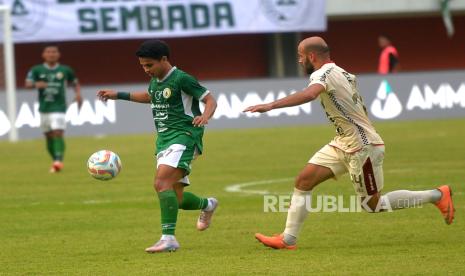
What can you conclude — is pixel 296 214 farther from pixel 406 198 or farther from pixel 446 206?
pixel 446 206

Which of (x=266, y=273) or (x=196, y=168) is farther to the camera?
(x=196, y=168)

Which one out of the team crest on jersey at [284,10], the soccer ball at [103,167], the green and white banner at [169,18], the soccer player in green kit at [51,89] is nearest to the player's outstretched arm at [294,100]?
the soccer ball at [103,167]

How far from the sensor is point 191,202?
11.3 metres

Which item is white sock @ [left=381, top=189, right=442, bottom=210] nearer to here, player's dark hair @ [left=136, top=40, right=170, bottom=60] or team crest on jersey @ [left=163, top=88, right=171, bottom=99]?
team crest on jersey @ [left=163, top=88, right=171, bottom=99]

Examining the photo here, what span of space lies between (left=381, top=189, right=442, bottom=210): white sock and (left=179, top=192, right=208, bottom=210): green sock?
6.05 feet

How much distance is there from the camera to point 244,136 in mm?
27844

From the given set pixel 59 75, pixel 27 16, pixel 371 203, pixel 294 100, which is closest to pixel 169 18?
pixel 27 16

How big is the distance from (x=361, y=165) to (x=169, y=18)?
24.0 metres

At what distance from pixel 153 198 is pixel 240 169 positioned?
4142mm

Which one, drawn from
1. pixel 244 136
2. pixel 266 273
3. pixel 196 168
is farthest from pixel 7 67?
pixel 266 273

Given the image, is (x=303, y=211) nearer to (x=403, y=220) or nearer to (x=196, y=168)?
(x=403, y=220)

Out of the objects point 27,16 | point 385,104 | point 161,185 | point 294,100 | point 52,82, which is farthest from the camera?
point 27,16

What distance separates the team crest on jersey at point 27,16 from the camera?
31.6 m

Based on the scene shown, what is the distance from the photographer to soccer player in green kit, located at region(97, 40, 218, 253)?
34.6 feet
